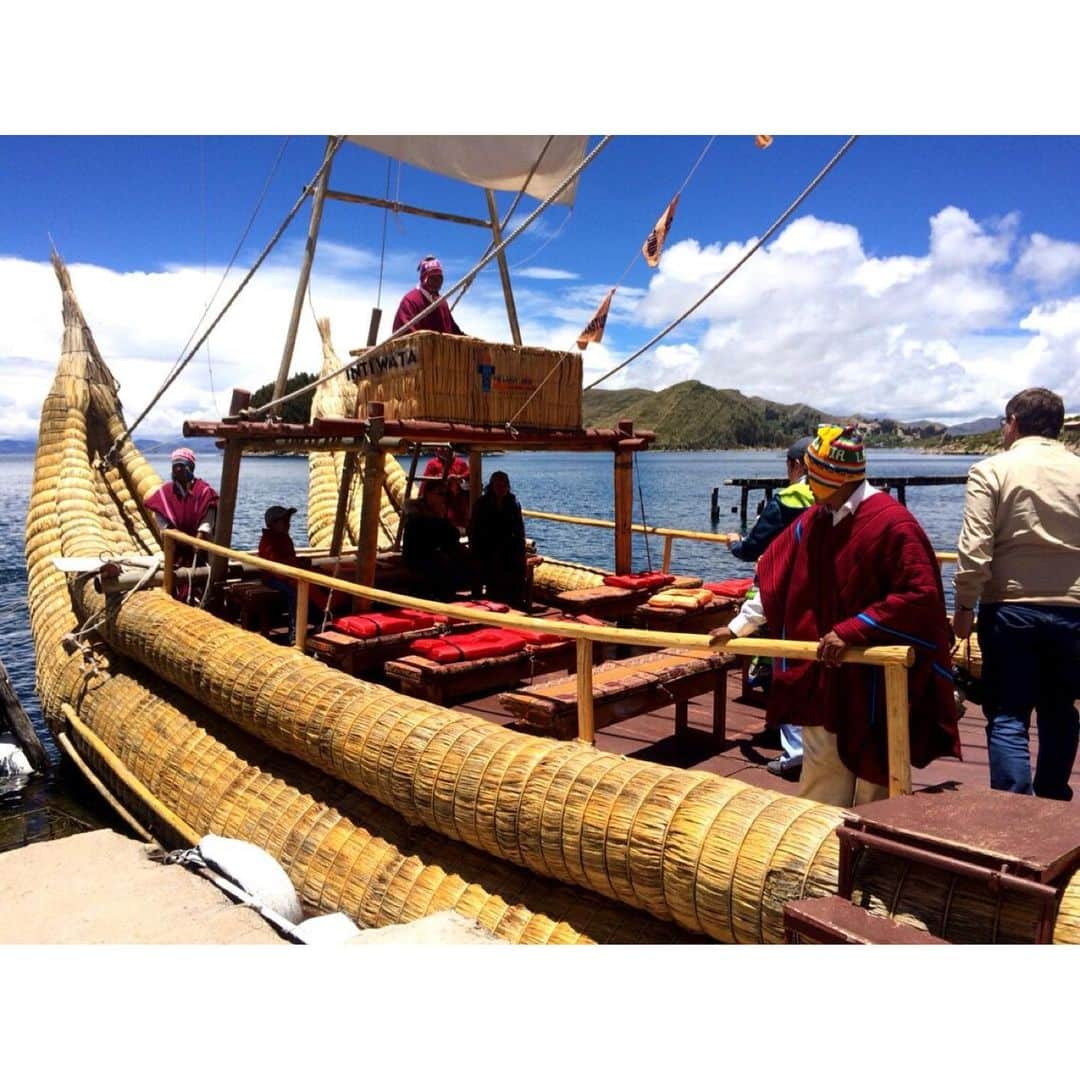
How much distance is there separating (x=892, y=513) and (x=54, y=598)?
29.6 feet

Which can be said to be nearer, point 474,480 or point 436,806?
point 436,806

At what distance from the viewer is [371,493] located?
6.59 meters

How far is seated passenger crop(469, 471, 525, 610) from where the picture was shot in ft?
28.1

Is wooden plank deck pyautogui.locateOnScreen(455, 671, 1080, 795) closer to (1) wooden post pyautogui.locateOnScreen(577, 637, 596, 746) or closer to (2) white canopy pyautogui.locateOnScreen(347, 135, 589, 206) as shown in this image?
(1) wooden post pyautogui.locateOnScreen(577, 637, 596, 746)

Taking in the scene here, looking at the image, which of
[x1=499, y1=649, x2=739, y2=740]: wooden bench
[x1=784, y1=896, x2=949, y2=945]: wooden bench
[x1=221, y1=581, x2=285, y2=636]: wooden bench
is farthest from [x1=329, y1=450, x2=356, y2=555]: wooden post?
[x1=784, y1=896, x2=949, y2=945]: wooden bench

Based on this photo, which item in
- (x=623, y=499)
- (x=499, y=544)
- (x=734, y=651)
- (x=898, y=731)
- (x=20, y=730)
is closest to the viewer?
(x=898, y=731)

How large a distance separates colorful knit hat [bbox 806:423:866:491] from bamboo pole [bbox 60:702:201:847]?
4.75 metres

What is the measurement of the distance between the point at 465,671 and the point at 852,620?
9.25ft

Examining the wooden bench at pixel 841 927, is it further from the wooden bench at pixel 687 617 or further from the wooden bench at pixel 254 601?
the wooden bench at pixel 254 601

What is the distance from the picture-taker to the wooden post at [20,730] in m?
9.25

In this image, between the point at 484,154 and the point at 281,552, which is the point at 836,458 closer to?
the point at 281,552

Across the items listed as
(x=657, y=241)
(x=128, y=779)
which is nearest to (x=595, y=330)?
(x=657, y=241)
